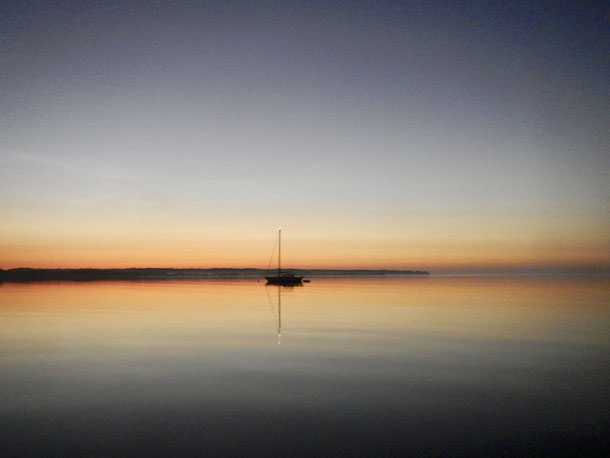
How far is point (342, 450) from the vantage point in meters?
10.0

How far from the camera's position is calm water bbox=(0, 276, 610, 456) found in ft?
35.0

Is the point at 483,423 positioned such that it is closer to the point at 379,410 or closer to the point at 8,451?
the point at 379,410

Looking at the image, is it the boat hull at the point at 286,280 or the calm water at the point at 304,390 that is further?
the boat hull at the point at 286,280

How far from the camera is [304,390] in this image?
15.1 meters

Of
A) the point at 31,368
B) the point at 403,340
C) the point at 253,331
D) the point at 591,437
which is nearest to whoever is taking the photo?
the point at 591,437

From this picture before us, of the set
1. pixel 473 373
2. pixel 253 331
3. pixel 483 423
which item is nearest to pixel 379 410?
pixel 483 423

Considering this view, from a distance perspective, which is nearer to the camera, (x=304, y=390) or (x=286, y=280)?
(x=304, y=390)

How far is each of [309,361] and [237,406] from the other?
6764mm

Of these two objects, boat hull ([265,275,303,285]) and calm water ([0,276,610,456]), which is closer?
calm water ([0,276,610,456])

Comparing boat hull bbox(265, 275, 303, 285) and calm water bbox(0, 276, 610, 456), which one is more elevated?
boat hull bbox(265, 275, 303, 285)

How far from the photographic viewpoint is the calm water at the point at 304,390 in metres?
10.7

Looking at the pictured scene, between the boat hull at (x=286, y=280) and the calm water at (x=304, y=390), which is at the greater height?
the boat hull at (x=286, y=280)

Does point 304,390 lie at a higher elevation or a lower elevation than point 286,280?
lower

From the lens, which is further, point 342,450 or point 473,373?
point 473,373
